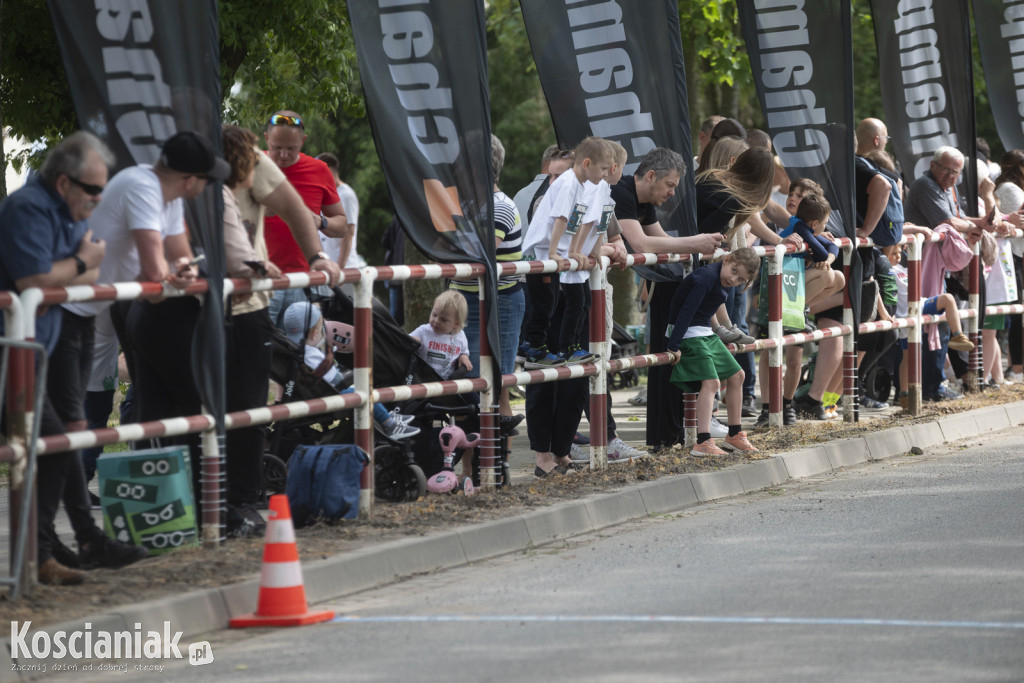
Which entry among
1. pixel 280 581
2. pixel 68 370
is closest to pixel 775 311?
pixel 280 581

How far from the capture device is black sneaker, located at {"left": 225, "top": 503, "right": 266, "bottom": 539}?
7.08m

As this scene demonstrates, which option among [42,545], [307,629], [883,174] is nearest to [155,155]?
[42,545]

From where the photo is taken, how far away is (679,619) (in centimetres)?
586

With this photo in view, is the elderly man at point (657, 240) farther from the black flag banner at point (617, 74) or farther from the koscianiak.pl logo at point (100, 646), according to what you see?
the koscianiak.pl logo at point (100, 646)

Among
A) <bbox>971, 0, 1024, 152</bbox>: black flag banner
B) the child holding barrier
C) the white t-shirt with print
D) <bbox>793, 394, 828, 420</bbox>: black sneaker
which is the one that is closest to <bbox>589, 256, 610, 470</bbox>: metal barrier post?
the white t-shirt with print

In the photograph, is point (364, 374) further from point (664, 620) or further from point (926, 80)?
point (926, 80)

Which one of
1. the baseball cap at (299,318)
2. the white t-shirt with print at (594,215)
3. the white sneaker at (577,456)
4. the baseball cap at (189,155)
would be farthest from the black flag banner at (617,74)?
the baseball cap at (189,155)

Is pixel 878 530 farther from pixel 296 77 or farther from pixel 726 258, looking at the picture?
pixel 296 77

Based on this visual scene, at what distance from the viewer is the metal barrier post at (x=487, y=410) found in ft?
27.4

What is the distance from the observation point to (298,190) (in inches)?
356

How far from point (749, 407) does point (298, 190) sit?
5499 mm

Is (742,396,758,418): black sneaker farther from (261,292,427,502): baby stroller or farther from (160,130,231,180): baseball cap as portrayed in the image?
(160,130,231,180): baseball cap

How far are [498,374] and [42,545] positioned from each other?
3.02m

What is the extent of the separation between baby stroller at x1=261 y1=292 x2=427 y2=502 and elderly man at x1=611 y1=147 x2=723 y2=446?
2351mm
